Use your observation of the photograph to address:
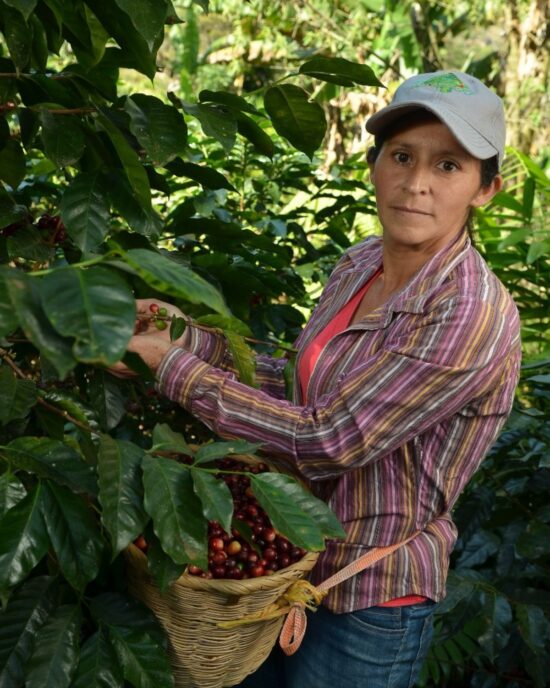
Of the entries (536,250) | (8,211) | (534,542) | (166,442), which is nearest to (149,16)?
(8,211)

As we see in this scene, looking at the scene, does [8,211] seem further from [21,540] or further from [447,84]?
[447,84]

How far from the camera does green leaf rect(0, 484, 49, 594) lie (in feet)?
3.14

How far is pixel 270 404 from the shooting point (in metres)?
1.35

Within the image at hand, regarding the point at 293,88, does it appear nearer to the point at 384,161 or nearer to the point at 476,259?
the point at 384,161

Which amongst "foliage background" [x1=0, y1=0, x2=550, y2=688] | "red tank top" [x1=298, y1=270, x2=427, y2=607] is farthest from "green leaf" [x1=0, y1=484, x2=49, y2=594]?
"red tank top" [x1=298, y1=270, x2=427, y2=607]

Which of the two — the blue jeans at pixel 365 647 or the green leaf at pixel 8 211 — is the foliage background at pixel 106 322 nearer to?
the green leaf at pixel 8 211

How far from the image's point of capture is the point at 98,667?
1091 millimetres

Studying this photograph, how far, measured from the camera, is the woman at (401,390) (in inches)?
51.7

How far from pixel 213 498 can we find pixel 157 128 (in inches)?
19.2

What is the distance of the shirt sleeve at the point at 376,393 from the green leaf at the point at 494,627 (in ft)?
2.50

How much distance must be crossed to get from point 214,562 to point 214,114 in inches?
23.6

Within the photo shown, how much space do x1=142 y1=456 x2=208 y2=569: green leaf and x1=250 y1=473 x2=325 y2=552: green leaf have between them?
0.08 m

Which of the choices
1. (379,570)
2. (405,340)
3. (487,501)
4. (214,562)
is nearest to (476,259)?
(405,340)

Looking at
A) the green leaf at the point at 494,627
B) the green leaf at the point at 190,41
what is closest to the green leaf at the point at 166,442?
the green leaf at the point at 494,627
